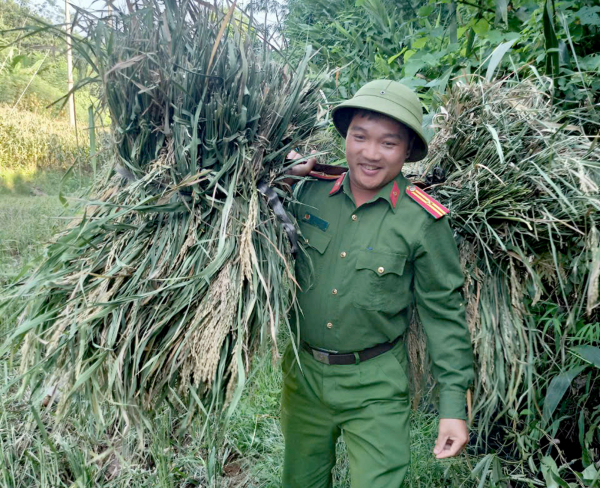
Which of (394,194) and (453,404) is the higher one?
(394,194)

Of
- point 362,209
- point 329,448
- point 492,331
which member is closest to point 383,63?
point 362,209

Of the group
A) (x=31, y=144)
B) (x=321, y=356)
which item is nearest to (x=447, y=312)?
(x=321, y=356)

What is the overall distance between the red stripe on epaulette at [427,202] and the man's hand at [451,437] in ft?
2.23

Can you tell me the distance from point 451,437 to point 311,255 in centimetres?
77

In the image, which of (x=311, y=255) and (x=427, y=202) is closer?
(x=427, y=202)

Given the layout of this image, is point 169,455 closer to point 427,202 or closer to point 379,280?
point 379,280

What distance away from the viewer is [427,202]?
1757 mm

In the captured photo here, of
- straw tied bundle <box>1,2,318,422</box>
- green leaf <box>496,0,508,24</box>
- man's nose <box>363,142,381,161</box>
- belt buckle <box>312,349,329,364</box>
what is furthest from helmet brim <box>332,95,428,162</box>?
belt buckle <box>312,349,329,364</box>

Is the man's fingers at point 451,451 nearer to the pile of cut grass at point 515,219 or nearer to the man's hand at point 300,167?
the pile of cut grass at point 515,219

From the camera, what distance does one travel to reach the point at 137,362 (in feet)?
4.68

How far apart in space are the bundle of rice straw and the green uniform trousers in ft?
0.94

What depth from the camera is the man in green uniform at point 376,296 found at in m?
1.72

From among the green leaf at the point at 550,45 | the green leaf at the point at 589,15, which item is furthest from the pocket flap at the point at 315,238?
the green leaf at the point at 589,15

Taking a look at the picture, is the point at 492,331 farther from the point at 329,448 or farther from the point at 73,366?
the point at 73,366
